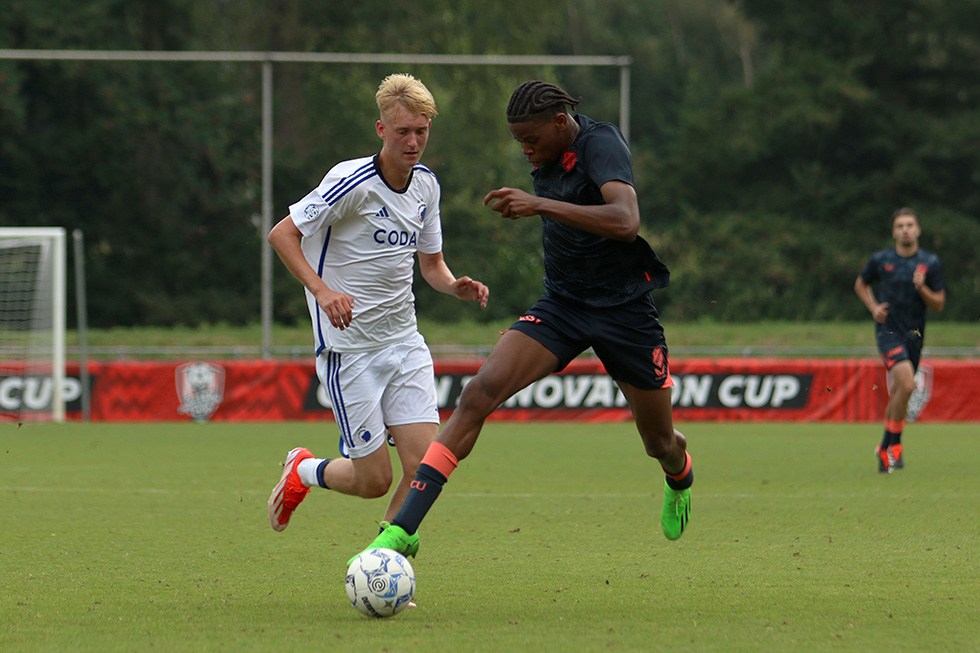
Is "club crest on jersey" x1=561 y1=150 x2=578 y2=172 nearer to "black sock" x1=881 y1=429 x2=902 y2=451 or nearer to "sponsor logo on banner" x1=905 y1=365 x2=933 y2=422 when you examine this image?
"black sock" x1=881 y1=429 x2=902 y2=451

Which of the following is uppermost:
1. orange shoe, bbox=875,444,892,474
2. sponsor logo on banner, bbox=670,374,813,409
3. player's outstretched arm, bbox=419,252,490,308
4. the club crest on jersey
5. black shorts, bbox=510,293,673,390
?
the club crest on jersey

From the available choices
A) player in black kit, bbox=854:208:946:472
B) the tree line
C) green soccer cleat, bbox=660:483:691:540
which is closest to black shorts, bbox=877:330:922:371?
player in black kit, bbox=854:208:946:472

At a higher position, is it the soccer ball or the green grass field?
the soccer ball

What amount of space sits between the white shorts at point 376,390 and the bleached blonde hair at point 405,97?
1.17 m

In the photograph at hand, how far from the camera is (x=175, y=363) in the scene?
1930 cm

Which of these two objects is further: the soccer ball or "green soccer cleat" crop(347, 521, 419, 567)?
"green soccer cleat" crop(347, 521, 419, 567)

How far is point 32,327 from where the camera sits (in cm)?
1962

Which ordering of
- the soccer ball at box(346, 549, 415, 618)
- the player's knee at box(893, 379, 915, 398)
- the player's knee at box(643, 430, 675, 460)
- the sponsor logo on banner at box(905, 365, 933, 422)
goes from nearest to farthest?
the soccer ball at box(346, 549, 415, 618)
the player's knee at box(643, 430, 675, 460)
the player's knee at box(893, 379, 915, 398)
the sponsor logo on banner at box(905, 365, 933, 422)

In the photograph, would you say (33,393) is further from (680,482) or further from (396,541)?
(396,541)

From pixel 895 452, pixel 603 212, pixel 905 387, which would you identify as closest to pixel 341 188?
pixel 603 212

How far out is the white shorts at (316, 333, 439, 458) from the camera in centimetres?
625

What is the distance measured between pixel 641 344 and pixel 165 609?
2420 mm

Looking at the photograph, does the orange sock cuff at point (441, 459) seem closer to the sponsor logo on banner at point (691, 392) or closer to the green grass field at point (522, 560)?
the green grass field at point (522, 560)

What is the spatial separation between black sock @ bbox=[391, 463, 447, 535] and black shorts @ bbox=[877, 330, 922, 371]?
7.51 m
